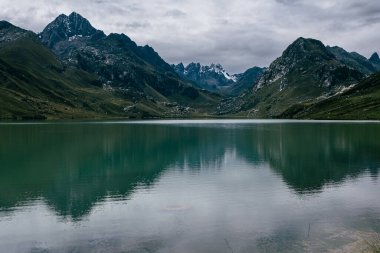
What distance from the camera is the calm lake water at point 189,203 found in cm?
3444

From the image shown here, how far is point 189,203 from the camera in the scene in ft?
163

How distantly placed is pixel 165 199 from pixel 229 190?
36.1 feet

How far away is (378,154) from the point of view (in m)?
97.2

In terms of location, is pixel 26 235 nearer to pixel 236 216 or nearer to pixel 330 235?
pixel 236 216

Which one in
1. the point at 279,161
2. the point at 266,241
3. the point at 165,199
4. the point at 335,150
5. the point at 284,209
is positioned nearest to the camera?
the point at 266,241

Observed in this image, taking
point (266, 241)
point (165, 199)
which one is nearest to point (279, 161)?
point (165, 199)

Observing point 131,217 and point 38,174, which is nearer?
point 131,217

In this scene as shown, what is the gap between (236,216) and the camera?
42.8m

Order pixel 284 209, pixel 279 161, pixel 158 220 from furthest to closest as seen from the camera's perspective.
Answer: pixel 279 161
pixel 284 209
pixel 158 220

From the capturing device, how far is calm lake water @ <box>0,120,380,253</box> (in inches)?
1356

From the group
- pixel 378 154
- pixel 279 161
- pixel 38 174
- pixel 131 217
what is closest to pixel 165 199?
pixel 131 217

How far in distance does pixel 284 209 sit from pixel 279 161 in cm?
4701

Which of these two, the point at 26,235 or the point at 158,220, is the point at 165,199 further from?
the point at 26,235

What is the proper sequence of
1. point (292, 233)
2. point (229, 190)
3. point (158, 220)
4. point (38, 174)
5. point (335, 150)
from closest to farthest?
point (292, 233), point (158, 220), point (229, 190), point (38, 174), point (335, 150)
